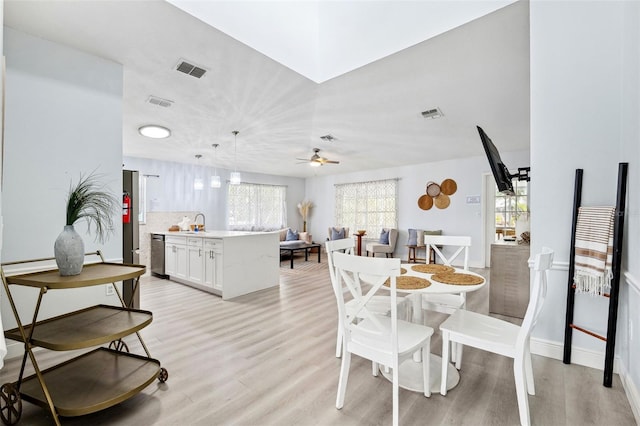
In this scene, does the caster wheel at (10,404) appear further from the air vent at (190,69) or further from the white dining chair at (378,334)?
the air vent at (190,69)

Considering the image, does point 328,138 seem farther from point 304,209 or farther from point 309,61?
point 304,209

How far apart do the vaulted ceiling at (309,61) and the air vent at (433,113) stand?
7 cm

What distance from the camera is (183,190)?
7254 mm

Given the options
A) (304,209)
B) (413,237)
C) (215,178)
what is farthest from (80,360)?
(304,209)

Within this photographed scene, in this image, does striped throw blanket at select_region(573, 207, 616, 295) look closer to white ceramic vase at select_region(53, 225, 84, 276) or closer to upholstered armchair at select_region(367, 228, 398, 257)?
white ceramic vase at select_region(53, 225, 84, 276)

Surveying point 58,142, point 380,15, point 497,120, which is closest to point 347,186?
point 497,120

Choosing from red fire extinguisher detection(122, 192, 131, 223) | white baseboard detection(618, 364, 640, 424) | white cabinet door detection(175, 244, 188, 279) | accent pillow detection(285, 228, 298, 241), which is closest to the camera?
white baseboard detection(618, 364, 640, 424)

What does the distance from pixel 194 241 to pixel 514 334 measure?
4.16 metres

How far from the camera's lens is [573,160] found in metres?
2.28

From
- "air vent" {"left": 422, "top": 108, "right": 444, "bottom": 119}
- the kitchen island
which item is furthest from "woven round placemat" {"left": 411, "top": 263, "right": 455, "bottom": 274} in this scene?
the kitchen island

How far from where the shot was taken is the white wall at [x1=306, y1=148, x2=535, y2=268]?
21.2ft

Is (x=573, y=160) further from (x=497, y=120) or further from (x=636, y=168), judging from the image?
(x=497, y=120)

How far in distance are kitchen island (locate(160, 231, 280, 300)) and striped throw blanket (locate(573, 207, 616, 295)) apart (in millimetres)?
3564

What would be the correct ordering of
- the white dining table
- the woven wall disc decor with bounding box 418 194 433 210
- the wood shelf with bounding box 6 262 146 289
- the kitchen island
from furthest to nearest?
1. the woven wall disc decor with bounding box 418 194 433 210
2. the kitchen island
3. the white dining table
4. the wood shelf with bounding box 6 262 146 289
